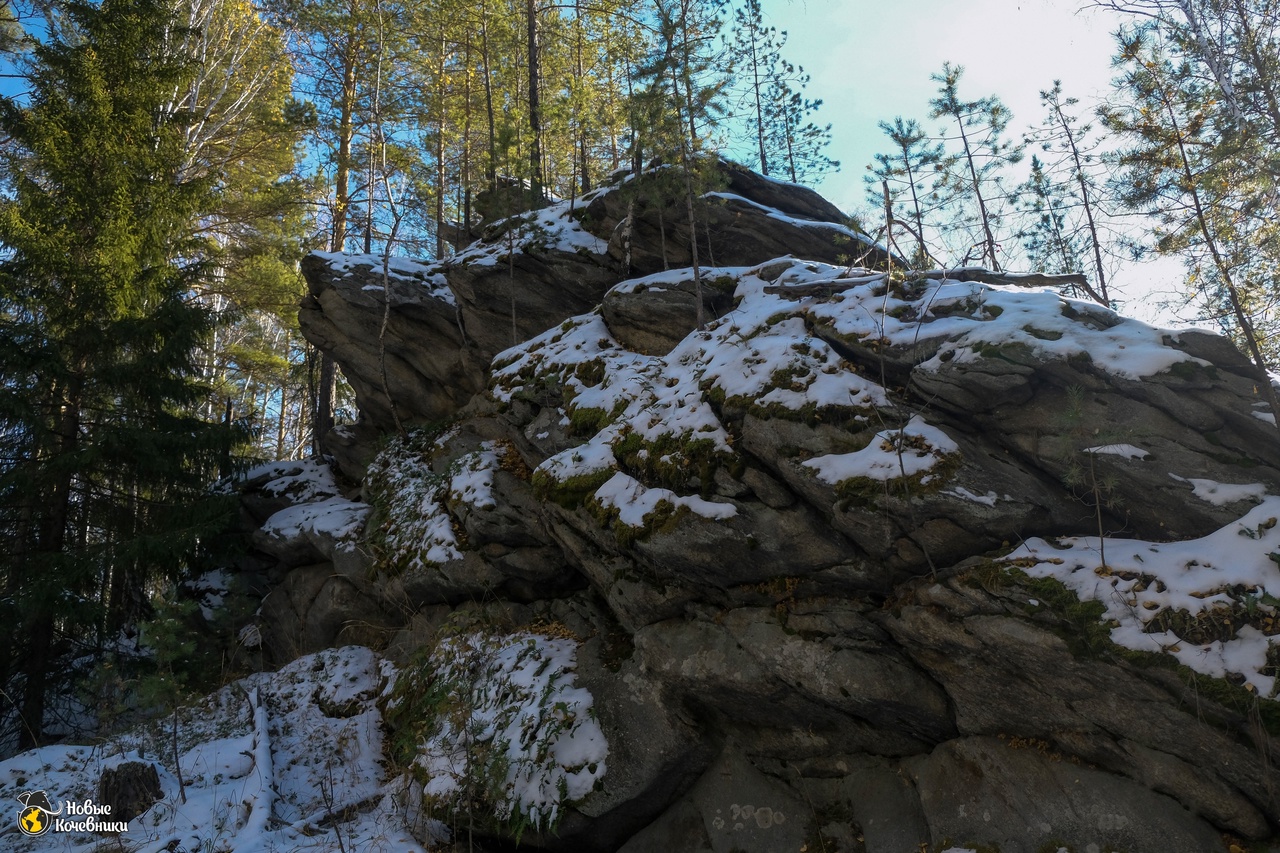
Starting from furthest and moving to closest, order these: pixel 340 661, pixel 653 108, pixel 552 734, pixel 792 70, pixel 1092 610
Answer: pixel 792 70, pixel 653 108, pixel 340 661, pixel 552 734, pixel 1092 610

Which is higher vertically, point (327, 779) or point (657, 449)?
point (657, 449)

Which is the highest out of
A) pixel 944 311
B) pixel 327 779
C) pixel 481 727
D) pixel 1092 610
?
pixel 944 311

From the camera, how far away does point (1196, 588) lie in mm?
4719

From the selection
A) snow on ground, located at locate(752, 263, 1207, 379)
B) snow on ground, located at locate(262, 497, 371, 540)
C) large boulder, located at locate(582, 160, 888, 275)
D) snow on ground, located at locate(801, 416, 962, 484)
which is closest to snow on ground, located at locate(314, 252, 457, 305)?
large boulder, located at locate(582, 160, 888, 275)

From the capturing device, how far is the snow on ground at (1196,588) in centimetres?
439

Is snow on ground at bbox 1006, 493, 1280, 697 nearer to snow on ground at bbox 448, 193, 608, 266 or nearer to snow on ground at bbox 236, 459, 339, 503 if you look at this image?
snow on ground at bbox 448, 193, 608, 266

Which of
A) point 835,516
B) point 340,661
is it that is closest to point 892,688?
point 835,516

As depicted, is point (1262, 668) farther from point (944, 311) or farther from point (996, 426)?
point (944, 311)

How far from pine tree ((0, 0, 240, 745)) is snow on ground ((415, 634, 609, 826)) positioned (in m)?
6.99

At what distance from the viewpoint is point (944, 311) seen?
7328mm

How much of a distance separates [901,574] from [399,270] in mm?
12783

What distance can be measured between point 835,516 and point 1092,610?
2.07 m

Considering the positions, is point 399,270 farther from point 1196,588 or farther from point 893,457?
point 1196,588

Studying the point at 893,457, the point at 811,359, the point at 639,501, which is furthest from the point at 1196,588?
the point at 639,501
